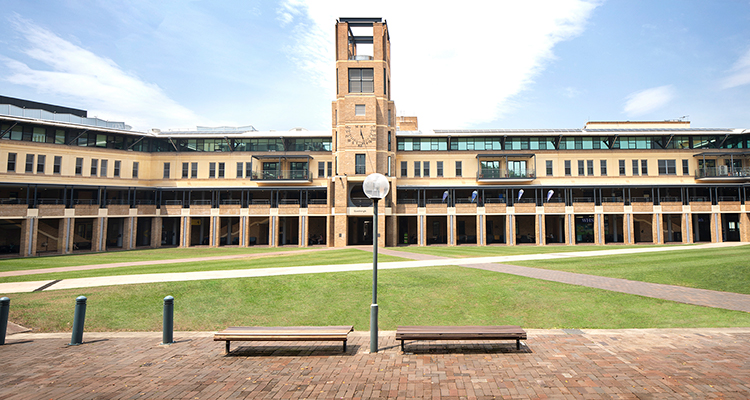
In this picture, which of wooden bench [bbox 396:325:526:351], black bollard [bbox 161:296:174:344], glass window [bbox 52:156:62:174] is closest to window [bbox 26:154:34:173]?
glass window [bbox 52:156:62:174]

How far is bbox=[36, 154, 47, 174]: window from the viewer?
1535 inches

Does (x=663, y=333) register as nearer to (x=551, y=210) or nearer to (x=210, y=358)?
(x=210, y=358)

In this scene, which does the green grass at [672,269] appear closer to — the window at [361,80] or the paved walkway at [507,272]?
the paved walkway at [507,272]

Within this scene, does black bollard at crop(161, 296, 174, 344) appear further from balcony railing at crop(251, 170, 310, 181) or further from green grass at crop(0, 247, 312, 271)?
balcony railing at crop(251, 170, 310, 181)

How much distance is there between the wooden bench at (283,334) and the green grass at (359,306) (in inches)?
108

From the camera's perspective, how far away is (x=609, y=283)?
14820 mm

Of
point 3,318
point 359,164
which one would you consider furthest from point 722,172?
point 3,318

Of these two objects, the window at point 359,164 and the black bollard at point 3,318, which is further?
the window at point 359,164

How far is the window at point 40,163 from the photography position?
39.0 meters

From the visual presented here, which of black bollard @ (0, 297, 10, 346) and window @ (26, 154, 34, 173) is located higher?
window @ (26, 154, 34, 173)

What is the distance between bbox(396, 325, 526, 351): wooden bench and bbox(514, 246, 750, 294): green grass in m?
11.2

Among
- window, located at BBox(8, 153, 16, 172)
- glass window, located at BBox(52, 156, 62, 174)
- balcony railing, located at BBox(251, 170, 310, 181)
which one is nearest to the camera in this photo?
window, located at BBox(8, 153, 16, 172)

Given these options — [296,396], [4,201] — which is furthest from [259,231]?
[296,396]

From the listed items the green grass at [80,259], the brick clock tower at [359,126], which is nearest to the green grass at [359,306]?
the green grass at [80,259]
